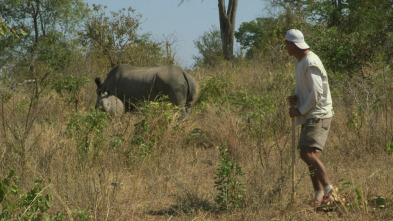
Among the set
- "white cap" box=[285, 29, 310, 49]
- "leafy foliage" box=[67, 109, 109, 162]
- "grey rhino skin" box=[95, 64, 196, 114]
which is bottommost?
"leafy foliage" box=[67, 109, 109, 162]

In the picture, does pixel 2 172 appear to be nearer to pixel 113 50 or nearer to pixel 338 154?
pixel 338 154

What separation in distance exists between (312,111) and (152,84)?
20.6 feet

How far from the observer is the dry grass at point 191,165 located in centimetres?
549

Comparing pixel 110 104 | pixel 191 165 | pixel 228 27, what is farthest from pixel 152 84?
pixel 228 27

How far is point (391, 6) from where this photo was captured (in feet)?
41.1

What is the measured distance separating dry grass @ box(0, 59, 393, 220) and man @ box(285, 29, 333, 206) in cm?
24

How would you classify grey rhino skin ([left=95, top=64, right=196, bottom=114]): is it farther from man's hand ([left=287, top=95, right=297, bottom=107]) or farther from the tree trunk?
the tree trunk

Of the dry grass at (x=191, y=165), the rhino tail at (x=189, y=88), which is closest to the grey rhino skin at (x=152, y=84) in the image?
the rhino tail at (x=189, y=88)

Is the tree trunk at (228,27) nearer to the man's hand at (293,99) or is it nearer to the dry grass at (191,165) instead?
the dry grass at (191,165)

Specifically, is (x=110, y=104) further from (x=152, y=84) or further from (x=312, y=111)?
(x=312, y=111)

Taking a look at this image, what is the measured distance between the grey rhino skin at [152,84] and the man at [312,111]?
552 cm

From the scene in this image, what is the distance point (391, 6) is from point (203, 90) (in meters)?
4.48

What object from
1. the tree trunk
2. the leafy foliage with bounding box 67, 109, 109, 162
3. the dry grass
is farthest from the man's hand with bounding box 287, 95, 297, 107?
the tree trunk

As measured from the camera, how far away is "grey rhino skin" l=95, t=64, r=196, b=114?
36.8 ft
